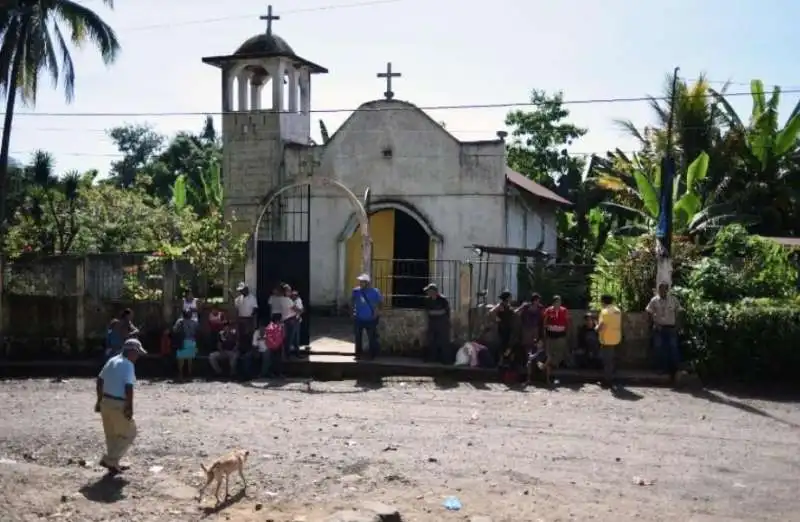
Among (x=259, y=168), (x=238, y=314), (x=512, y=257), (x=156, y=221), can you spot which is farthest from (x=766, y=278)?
(x=156, y=221)

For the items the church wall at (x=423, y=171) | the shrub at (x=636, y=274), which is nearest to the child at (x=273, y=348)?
the church wall at (x=423, y=171)

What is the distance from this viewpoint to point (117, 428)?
9195mm

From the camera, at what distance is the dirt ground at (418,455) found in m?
8.09

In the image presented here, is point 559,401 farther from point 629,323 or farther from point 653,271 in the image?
point 653,271

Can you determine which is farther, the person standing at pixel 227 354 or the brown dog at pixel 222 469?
the person standing at pixel 227 354

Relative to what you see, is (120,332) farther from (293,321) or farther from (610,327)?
(610,327)

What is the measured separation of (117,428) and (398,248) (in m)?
13.0

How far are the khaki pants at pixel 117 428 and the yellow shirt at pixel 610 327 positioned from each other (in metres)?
8.24

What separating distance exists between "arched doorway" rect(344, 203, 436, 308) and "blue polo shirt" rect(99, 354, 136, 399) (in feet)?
37.4

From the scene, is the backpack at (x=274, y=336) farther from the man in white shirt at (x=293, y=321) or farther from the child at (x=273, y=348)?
the man in white shirt at (x=293, y=321)

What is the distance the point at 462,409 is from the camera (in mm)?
12859

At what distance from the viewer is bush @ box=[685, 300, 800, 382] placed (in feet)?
47.5

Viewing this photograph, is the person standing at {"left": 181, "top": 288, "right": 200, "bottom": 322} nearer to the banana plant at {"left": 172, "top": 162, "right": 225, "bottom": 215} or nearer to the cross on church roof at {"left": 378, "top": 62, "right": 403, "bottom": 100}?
the cross on church roof at {"left": 378, "top": 62, "right": 403, "bottom": 100}

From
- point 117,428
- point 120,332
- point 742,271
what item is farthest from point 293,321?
point 742,271
